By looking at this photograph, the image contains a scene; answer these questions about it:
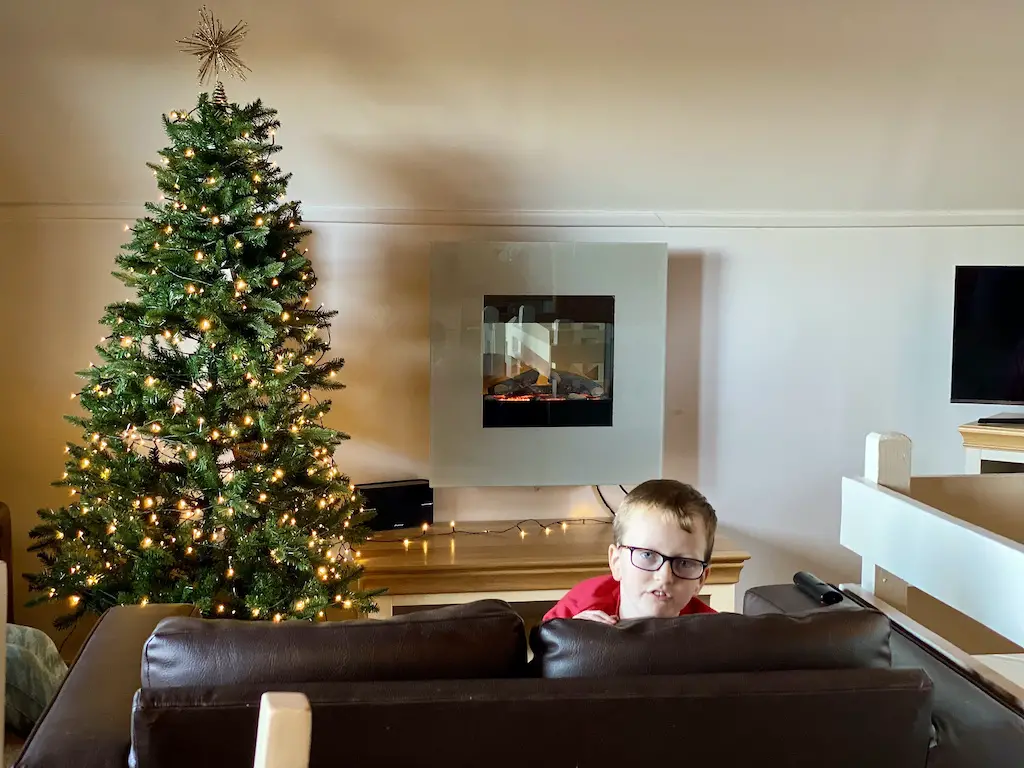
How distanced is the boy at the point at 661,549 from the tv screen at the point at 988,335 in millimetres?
2335

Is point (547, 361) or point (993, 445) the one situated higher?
point (547, 361)

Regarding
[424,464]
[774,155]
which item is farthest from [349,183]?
[774,155]

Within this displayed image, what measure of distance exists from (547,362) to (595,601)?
184 centimetres

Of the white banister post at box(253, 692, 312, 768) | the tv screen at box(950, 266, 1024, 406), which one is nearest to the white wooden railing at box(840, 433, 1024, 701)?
the white banister post at box(253, 692, 312, 768)

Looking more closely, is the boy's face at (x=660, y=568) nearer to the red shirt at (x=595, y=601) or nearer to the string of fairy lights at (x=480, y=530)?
the red shirt at (x=595, y=601)

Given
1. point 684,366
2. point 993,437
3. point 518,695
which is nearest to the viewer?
point 518,695

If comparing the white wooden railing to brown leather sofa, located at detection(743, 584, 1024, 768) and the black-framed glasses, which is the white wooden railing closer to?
brown leather sofa, located at detection(743, 584, 1024, 768)

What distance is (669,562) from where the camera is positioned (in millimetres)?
1582

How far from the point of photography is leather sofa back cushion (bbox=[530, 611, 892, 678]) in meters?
1.18

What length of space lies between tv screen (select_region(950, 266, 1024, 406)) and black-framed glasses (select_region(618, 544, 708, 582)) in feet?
7.90

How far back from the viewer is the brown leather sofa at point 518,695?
1038mm

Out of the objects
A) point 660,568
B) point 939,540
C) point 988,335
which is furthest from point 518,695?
point 988,335

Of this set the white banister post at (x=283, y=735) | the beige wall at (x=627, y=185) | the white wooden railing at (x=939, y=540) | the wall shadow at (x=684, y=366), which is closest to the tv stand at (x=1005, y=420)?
the beige wall at (x=627, y=185)

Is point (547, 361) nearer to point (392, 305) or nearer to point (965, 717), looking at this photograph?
point (392, 305)
